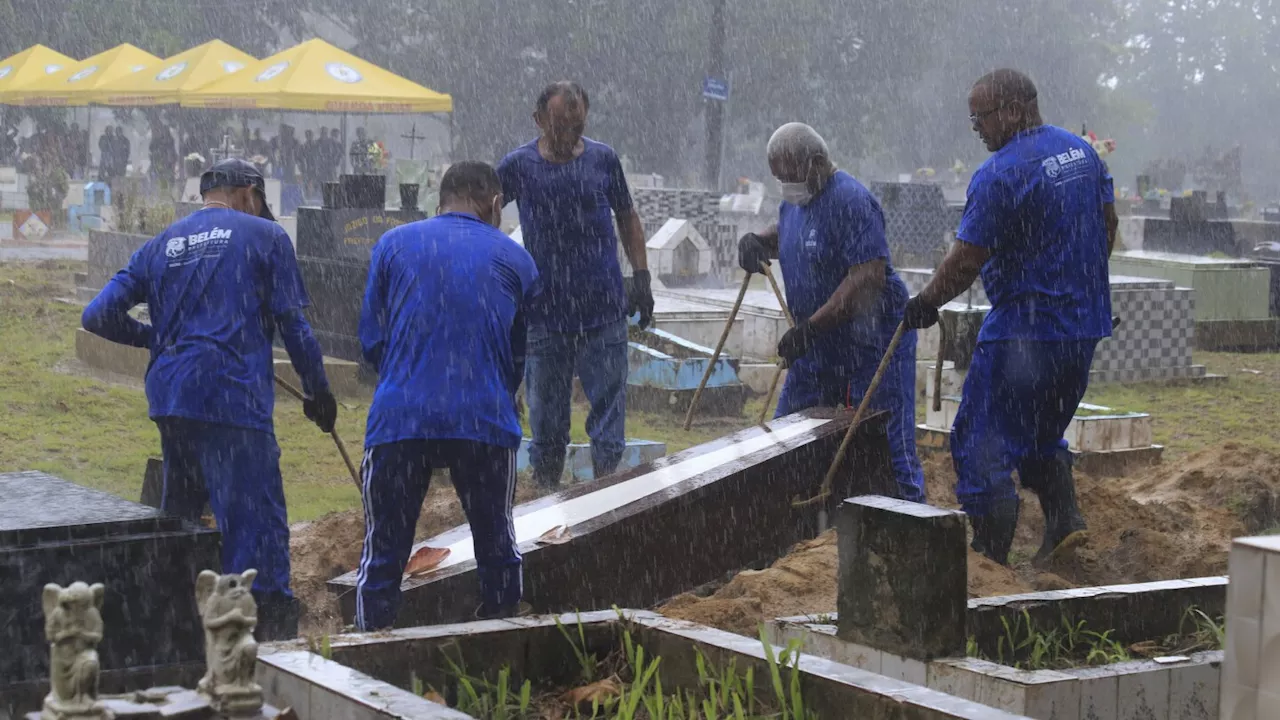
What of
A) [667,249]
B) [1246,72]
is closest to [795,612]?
[667,249]

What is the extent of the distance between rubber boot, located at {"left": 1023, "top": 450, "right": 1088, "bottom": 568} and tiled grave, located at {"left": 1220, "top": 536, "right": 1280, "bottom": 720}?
351 centimetres

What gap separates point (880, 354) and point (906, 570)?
10.1 ft

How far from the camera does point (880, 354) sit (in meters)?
7.07

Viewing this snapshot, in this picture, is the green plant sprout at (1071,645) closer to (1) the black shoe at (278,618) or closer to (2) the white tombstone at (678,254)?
(1) the black shoe at (278,618)

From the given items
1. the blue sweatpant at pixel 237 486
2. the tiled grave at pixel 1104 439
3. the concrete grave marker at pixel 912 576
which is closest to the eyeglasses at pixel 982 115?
the concrete grave marker at pixel 912 576

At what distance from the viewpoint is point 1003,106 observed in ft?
20.0

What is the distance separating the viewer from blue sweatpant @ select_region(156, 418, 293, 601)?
215 inches

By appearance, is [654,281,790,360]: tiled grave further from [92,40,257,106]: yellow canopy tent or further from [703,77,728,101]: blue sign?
[92,40,257,106]: yellow canopy tent

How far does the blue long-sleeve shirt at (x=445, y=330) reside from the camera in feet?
15.9

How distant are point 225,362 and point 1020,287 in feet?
9.28

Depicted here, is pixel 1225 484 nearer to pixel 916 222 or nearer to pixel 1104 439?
pixel 1104 439

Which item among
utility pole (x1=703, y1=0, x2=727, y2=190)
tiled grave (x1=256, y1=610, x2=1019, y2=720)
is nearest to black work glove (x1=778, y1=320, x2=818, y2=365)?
tiled grave (x1=256, y1=610, x2=1019, y2=720)

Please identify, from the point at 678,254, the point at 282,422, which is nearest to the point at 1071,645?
the point at 282,422

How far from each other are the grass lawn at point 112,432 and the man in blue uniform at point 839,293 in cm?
271
